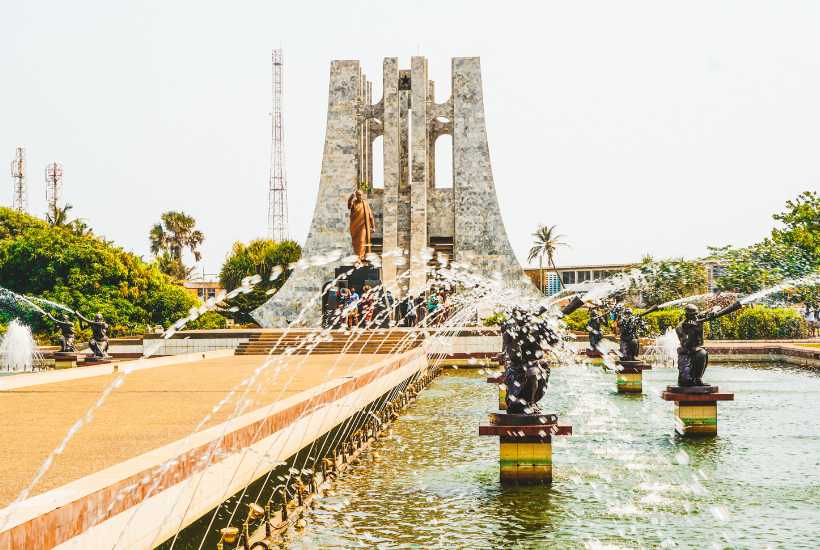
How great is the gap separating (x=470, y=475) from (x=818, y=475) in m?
3.26

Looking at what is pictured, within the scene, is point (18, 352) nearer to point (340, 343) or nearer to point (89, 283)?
point (89, 283)

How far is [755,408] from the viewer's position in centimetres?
1395

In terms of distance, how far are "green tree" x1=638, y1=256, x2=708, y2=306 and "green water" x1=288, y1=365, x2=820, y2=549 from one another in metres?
41.6

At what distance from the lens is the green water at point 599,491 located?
6.69 m

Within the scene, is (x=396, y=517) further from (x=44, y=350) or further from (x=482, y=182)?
(x=482, y=182)

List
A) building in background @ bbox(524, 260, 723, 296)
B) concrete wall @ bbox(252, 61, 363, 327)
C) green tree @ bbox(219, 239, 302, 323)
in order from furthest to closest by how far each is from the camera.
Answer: building in background @ bbox(524, 260, 723, 296), green tree @ bbox(219, 239, 302, 323), concrete wall @ bbox(252, 61, 363, 327)

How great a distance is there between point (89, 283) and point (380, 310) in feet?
41.3

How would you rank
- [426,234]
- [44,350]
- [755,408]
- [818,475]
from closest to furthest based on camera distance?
[818,475], [755,408], [44,350], [426,234]

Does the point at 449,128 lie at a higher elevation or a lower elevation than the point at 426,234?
higher

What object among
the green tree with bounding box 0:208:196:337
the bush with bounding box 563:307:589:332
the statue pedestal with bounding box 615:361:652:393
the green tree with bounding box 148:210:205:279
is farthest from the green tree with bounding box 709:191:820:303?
the green tree with bounding box 148:210:205:279

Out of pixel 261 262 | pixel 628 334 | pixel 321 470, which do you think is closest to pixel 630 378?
pixel 628 334

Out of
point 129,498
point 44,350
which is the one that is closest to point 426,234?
point 44,350

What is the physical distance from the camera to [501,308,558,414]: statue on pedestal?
27.1 ft

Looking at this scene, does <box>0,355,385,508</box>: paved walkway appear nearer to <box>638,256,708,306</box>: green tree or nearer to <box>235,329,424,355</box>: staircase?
<box>235,329,424,355</box>: staircase
